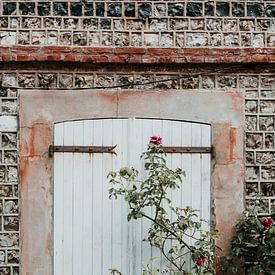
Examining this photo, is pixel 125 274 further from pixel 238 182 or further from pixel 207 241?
pixel 238 182

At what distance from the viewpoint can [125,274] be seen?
22.6ft

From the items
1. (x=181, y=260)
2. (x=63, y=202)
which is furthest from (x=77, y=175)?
(x=181, y=260)

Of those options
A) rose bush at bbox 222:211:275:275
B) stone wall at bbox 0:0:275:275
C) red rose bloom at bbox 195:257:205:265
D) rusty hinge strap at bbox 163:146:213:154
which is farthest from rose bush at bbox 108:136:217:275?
stone wall at bbox 0:0:275:275

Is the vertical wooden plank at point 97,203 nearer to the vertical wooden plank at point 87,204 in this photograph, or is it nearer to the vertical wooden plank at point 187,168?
the vertical wooden plank at point 87,204

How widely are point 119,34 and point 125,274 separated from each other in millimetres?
2296

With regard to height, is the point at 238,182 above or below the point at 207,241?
above

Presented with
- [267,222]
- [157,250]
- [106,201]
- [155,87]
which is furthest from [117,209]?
[267,222]

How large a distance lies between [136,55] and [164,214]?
1531mm

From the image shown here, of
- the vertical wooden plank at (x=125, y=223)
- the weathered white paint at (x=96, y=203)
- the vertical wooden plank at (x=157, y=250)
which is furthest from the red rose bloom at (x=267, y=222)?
the vertical wooden plank at (x=125, y=223)

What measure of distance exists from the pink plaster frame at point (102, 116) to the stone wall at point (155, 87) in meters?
0.08

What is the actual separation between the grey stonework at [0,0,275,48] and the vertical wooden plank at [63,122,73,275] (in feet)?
2.89

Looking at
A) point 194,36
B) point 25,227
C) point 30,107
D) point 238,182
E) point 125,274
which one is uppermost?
point 194,36

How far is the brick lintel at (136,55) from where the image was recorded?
269 inches

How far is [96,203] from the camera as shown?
6879mm
